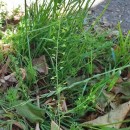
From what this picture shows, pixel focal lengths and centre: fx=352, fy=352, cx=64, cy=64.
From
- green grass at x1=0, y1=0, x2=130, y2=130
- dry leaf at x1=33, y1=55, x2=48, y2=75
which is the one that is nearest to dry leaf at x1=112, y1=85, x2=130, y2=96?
green grass at x1=0, y1=0, x2=130, y2=130

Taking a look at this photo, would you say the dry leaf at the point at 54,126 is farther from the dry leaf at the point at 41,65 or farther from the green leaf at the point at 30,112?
the dry leaf at the point at 41,65

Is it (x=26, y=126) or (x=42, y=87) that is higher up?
(x=42, y=87)

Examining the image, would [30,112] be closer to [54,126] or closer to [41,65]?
[54,126]

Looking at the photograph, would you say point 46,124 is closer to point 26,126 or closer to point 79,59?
point 26,126

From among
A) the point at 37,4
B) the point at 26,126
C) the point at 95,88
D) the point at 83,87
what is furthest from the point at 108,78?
the point at 37,4

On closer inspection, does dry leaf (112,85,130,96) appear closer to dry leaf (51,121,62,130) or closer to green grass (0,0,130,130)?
green grass (0,0,130,130)
